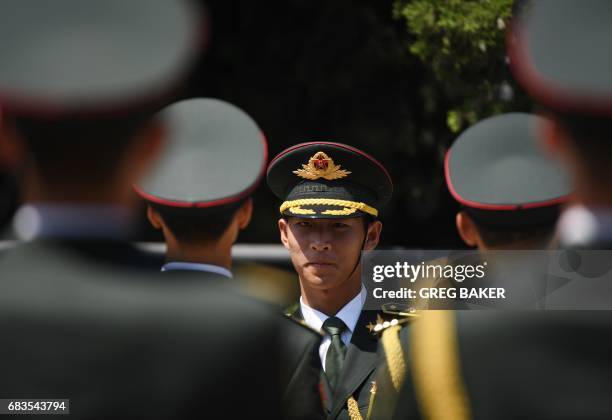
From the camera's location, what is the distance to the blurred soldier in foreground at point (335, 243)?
247 centimetres

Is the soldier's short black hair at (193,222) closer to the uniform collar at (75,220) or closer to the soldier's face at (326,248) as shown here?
the soldier's face at (326,248)

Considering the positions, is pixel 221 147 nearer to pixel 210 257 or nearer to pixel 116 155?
pixel 210 257

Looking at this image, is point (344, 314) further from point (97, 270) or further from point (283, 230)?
point (97, 270)

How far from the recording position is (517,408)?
2.06m

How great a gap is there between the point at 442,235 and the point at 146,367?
45.0 inches

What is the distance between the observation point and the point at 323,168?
8.32 ft

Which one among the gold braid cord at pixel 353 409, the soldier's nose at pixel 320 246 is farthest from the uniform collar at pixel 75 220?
the gold braid cord at pixel 353 409

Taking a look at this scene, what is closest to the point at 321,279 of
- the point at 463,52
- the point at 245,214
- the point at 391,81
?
the point at 245,214

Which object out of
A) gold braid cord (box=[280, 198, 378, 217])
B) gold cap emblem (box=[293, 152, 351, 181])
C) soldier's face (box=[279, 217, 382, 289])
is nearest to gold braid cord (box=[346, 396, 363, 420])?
soldier's face (box=[279, 217, 382, 289])

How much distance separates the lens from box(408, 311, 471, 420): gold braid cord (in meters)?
2.11

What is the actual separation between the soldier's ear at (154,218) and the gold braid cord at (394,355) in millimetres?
743

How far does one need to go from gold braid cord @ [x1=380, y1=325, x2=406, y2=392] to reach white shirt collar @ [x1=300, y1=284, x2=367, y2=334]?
140 millimetres

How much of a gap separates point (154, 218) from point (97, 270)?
0.66m

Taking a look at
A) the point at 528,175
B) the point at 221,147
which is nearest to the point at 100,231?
the point at 221,147
